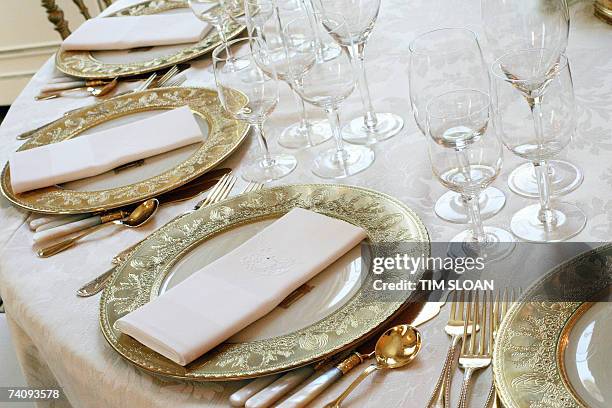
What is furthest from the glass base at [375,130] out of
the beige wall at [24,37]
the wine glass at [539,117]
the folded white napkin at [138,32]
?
the beige wall at [24,37]

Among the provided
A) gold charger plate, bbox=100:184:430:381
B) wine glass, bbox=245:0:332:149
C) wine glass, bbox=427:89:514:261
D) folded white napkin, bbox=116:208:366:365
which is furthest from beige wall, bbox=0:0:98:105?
wine glass, bbox=427:89:514:261

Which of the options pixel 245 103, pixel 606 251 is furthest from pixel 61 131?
pixel 606 251

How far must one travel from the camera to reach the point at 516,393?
78 centimetres

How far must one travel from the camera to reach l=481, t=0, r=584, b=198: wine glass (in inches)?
40.8

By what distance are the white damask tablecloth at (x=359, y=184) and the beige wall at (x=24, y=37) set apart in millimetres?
2895

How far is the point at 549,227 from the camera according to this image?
105 centimetres

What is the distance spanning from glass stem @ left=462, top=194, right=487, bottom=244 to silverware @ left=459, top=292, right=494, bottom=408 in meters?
0.11

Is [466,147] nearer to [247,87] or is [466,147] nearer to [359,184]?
[359,184]

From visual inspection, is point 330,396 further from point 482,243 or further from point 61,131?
point 61,131

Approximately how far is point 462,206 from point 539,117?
18 centimetres

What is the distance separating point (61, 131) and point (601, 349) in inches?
46.4

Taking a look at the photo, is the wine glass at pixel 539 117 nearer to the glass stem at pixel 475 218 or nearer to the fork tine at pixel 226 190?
the glass stem at pixel 475 218

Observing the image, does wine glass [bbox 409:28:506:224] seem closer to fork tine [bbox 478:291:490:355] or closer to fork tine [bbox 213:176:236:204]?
fork tine [bbox 478:291:490:355]

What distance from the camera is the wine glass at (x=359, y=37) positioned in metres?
1.36
